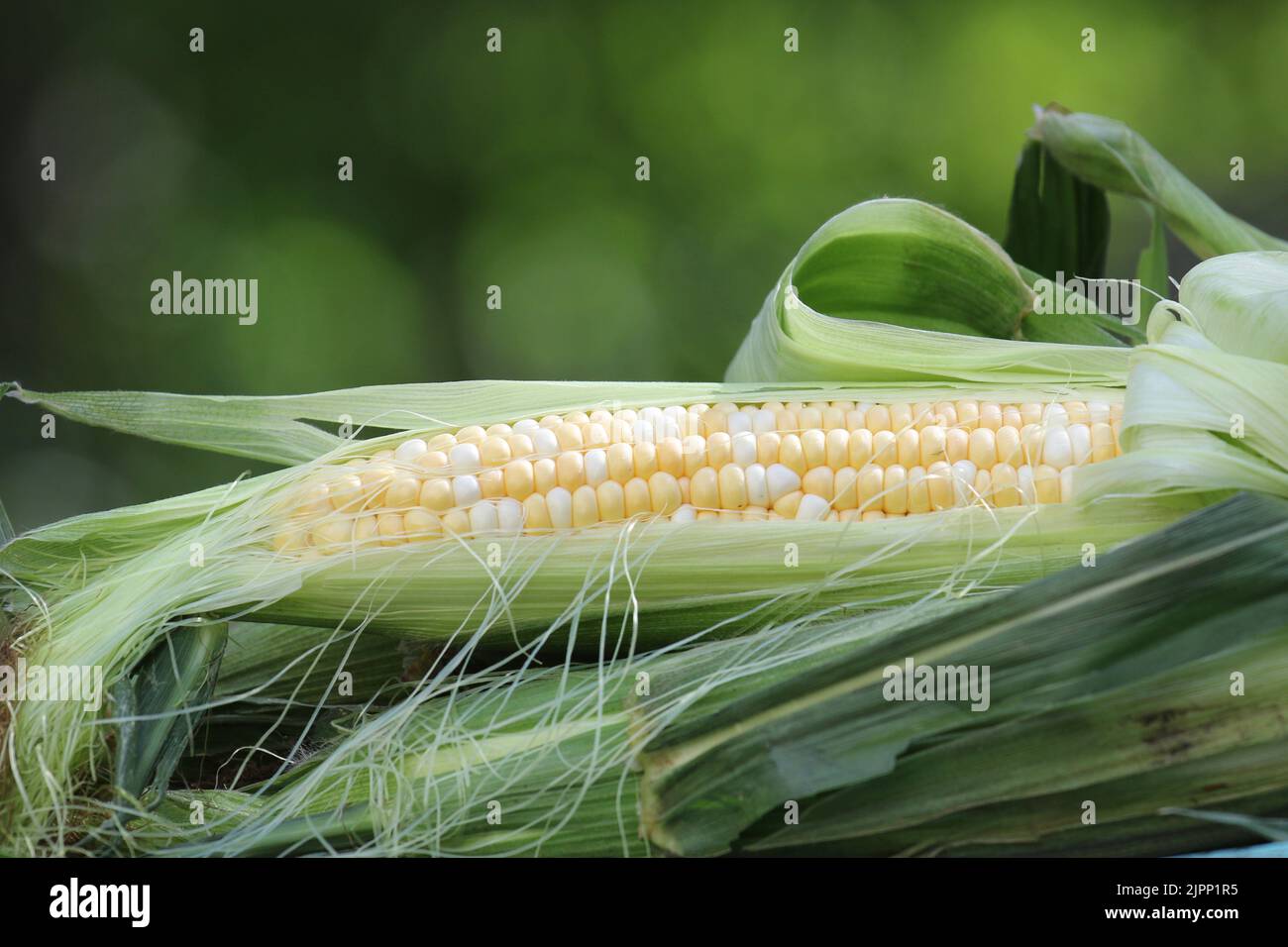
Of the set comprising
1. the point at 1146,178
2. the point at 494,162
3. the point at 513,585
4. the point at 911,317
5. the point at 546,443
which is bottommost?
the point at 513,585

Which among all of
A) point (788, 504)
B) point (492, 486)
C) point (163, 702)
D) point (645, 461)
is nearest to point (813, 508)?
point (788, 504)

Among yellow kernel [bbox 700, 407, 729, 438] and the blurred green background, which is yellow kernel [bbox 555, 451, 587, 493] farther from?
the blurred green background

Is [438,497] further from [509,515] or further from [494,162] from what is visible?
[494,162]

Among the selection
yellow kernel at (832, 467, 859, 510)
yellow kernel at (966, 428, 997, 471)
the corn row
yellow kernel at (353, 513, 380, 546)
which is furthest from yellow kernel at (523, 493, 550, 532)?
yellow kernel at (966, 428, 997, 471)

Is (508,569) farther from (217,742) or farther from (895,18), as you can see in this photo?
(895,18)

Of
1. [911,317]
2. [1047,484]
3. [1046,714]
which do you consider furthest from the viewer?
[911,317]

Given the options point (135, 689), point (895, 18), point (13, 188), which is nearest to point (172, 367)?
point (13, 188)
